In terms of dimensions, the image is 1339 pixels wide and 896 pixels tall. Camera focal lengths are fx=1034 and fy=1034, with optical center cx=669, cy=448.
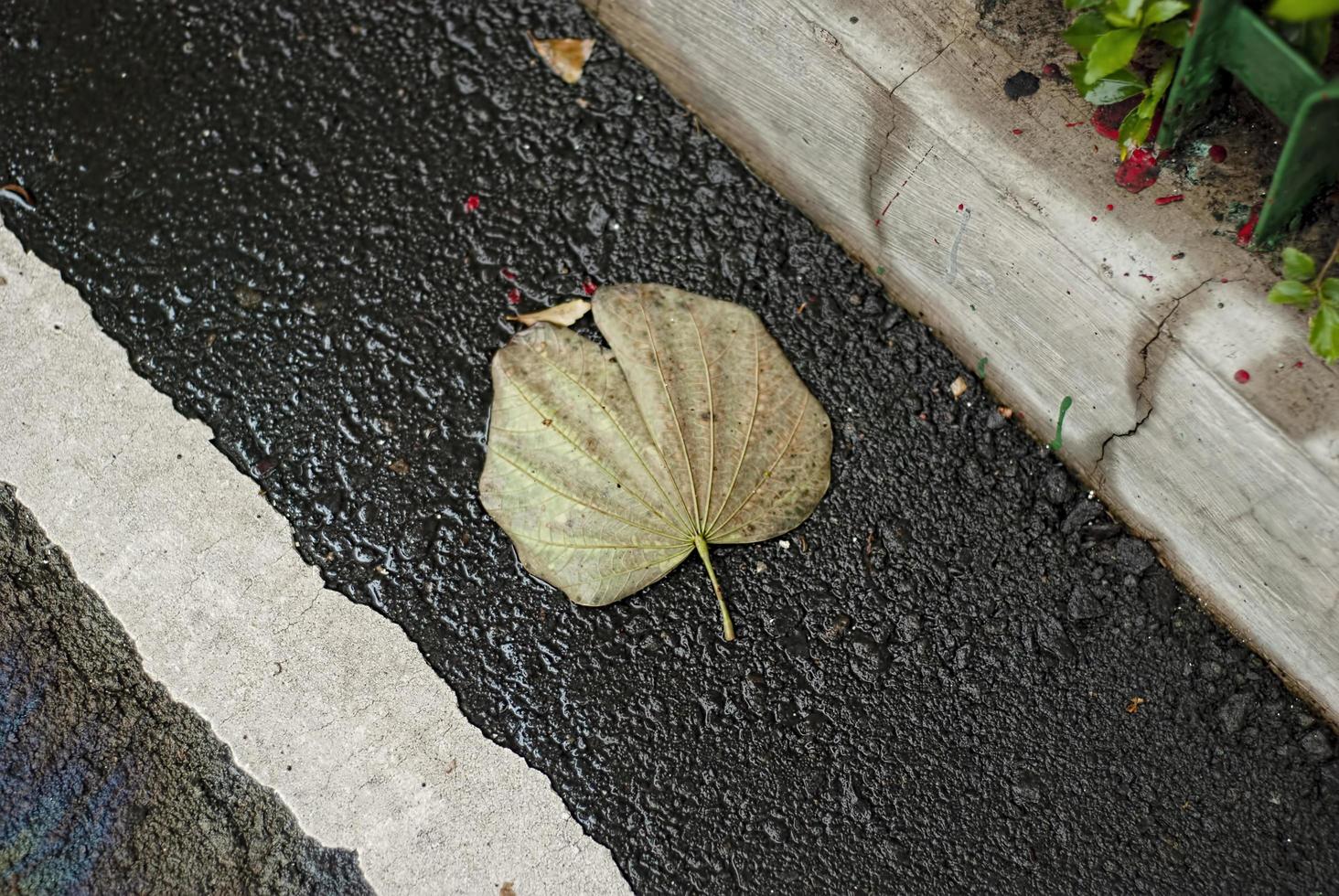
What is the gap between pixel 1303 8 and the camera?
56.4 inches

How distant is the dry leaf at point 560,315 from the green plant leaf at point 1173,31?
122cm

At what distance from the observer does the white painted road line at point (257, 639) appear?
206 centimetres

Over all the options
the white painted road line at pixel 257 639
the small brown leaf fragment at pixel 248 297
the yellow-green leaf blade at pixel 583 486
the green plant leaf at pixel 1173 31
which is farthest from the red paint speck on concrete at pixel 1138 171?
the small brown leaf fragment at pixel 248 297

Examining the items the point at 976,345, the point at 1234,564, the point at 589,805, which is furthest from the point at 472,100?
the point at 1234,564

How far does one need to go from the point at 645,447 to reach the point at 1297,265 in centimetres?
122

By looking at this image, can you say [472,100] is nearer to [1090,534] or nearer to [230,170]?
[230,170]

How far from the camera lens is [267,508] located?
89.0 inches

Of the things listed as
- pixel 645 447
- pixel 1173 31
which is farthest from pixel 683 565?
pixel 1173 31

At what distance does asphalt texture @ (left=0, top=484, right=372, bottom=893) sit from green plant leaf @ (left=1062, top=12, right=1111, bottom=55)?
2.04 m

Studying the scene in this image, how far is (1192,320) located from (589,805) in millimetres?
1462

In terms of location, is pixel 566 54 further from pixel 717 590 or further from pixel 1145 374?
pixel 1145 374

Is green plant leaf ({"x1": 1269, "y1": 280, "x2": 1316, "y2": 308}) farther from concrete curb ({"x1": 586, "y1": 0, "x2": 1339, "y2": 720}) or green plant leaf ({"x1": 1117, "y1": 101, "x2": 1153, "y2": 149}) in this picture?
green plant leaf ({"x1": 1117, "y1": 101, "x2": 1153, "y2": 149})

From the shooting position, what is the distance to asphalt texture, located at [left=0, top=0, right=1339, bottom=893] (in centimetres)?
207

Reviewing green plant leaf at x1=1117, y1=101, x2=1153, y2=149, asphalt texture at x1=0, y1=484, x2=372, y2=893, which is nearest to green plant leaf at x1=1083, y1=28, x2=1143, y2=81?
green plant leaf at x1=1117, y1=101, x2=1153, y2=149
